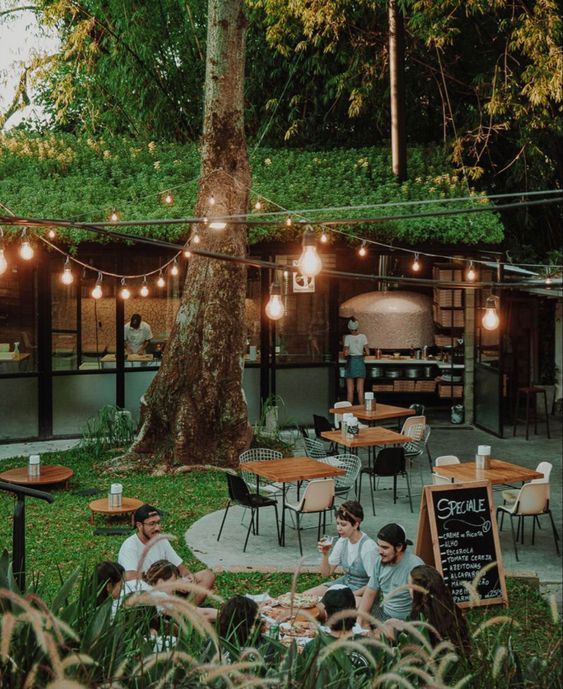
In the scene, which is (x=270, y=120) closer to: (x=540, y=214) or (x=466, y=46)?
(x=466, y=46)

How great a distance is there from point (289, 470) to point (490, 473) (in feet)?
7.02

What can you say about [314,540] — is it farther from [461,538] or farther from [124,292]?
[124,292]

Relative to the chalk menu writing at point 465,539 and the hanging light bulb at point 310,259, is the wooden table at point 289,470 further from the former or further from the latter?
the hanging light bulb at point 310,259

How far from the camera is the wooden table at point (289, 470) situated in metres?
9.59

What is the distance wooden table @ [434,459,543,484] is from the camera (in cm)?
956

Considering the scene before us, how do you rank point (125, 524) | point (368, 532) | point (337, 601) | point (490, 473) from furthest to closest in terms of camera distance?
point (125, 524)
point (368, 532)
point (490, 473)
point (337, 601)

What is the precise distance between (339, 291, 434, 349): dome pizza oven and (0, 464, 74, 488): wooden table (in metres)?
6.44

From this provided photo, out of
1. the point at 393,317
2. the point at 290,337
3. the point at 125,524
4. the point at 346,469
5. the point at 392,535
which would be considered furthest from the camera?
the point at 393,317

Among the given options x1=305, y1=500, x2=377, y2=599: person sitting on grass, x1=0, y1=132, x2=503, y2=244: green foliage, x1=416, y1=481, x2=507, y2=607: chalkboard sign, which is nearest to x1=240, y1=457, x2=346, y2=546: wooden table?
x1=416, y1=481, x2=507, y2=607: chalkboard sign

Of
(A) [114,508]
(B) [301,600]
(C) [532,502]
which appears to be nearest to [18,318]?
(A) [114,508]

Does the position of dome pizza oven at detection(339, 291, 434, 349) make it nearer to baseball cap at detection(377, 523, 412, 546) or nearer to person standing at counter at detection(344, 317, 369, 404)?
person standing at counter at detection(344, 317, 369, 404)

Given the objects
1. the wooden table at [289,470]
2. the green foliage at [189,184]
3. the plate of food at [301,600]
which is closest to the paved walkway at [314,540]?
the wooden table at [289,470]

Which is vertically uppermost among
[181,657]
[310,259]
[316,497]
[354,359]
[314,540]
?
[310,259]

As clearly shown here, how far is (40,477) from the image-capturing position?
1129 cm
